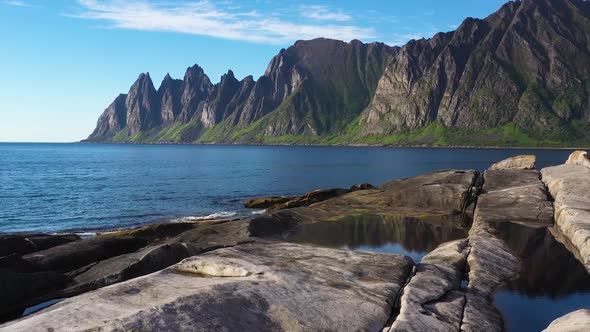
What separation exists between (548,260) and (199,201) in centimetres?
6091

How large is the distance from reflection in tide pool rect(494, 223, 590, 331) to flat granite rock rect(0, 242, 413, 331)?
18.0ft

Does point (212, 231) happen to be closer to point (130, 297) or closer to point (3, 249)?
point (3, 249)

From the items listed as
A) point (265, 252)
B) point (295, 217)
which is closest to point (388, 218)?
point (295, 217)

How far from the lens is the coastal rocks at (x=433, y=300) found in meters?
17.1

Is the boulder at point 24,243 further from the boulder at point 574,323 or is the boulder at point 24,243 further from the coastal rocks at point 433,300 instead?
the boulder at point 574,323

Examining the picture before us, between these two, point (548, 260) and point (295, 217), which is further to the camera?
point (295, 217)

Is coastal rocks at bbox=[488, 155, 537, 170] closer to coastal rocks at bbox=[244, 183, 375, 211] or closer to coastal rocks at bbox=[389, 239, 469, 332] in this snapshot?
coastal rocks at bbox=[244, 183, 375, 211]

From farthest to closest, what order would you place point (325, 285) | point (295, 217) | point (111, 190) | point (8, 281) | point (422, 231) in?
point (111, 190) < point (295, 217) < point (422, 231) < point (8, 281) < point (325, 285)

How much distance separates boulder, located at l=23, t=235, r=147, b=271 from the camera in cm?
2827

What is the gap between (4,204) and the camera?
77938mm

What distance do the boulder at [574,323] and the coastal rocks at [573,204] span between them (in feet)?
46.5

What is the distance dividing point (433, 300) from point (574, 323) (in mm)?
5328

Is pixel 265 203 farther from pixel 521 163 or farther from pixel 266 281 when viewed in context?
pixel 266 281

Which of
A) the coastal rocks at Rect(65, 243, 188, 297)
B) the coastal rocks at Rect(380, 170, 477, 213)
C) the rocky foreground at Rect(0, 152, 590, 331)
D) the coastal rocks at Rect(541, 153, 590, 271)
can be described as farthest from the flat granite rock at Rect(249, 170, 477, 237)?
the coastal rocks at Rect(65, 243, 188, 297)
